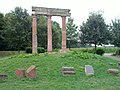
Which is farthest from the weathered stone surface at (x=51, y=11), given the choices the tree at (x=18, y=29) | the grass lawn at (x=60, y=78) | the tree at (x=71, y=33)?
the tree at (x=71, y=33)

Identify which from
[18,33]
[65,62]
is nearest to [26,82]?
[65,62]

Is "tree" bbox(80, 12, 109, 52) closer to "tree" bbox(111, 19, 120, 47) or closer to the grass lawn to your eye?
"tree" bbox(111, 19, 120, 47)

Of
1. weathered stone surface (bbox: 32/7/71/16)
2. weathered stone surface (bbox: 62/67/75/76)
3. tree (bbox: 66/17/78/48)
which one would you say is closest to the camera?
weathered stone surface (bbox: 62/67/75/76)

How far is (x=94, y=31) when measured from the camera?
3394cm

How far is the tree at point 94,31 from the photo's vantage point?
33.9 meters

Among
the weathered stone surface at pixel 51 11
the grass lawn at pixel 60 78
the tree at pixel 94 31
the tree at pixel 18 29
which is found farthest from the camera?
the tree at pixel 18 29

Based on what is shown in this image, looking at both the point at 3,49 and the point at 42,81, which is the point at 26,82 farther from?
the point at 3,49

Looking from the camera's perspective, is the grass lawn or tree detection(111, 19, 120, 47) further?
tree detection(111, 19, 120, 47)

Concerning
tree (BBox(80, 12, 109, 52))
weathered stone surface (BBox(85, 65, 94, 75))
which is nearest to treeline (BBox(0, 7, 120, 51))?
tree (BBox(80, 12, 109, 52))

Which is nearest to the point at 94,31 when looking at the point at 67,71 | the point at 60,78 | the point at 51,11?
the point at 51,11

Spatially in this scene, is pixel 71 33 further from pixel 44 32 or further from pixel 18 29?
pixel 18 29

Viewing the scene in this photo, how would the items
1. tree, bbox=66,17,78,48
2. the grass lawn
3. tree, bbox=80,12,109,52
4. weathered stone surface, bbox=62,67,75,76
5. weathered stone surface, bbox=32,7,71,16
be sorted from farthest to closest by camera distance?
tree, bbox=66,17,78,48
tree, bbox=80,12,109,52
weathered stone surface, bbox=32,7,71,16
weathered stone surface, bbox=62,67,75,76
the grass lawn

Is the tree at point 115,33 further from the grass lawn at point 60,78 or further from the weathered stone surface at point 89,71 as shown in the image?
the weathered stone surface at point 89,71

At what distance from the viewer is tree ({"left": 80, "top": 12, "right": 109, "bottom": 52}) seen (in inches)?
1334
